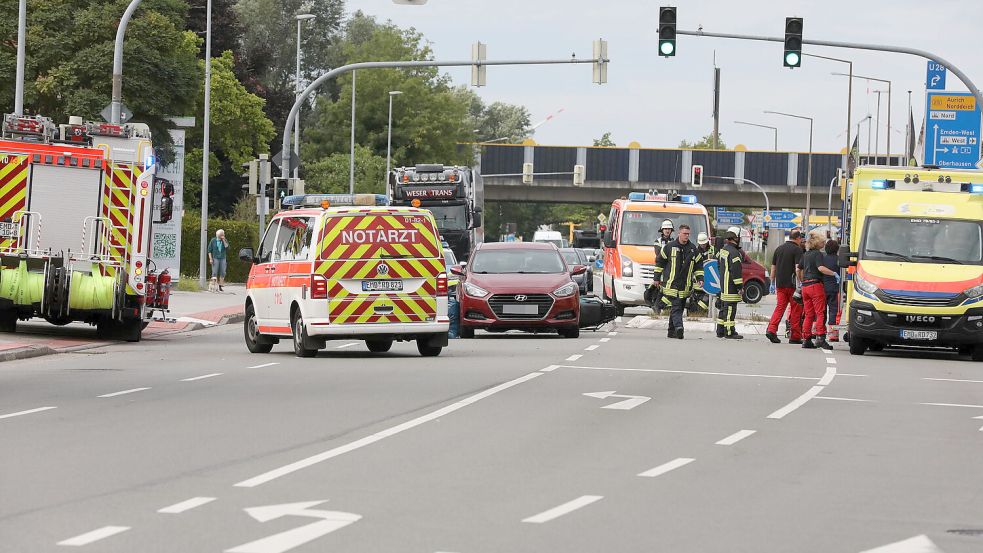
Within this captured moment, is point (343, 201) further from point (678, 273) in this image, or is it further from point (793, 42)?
point (793, 42)

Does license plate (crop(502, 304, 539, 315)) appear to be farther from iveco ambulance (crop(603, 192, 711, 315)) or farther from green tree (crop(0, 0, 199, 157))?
green tree (crop(0, 0, 199, 157))

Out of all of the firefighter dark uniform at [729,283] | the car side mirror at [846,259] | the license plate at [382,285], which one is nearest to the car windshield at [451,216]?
the firefighter dark uniform at [729,283]

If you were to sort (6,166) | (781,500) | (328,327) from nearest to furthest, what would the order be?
1. (781,500)
2. (328,327)
3. (6,166)

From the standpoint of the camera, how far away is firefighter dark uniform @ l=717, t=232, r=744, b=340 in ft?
93.0

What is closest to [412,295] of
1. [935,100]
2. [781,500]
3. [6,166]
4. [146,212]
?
[146,212]

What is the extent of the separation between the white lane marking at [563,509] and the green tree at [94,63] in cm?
4132

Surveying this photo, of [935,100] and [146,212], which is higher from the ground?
[935,100]

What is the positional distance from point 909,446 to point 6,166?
16357 millimetres

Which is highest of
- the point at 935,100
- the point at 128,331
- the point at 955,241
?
the point at 935,100

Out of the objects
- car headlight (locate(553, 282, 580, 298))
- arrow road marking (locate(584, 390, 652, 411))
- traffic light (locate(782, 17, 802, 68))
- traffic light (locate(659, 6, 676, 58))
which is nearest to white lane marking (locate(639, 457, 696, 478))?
arrow road marking (locate(584, 390, 652, 411))

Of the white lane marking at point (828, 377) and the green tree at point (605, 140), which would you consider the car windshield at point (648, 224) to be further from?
the green tree at point (605, 140)

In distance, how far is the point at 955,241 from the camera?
25.4m

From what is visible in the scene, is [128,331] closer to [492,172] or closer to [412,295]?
[412,295]

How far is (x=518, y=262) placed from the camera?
2741cm
